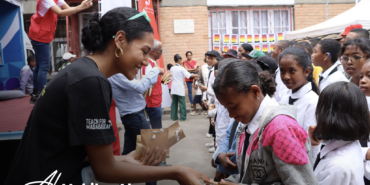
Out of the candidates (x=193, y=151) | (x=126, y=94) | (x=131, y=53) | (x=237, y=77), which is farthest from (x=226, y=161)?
(x=193, y=151)

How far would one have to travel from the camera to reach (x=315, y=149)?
236cm

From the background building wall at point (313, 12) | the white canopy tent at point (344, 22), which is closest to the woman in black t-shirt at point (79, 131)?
the white canopy tent at point (344, 22)

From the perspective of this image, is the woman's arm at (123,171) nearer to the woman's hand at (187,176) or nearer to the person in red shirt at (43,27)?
the woman's hand at (187,176)

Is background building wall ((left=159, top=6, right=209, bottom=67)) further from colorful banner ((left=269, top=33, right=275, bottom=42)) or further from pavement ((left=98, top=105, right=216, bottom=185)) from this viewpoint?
pavement ((left=98, top=105, right=216, bottom=185))

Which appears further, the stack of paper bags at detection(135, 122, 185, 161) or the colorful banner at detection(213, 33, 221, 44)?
the colorful banner at detection(213, 33, 221, 44)

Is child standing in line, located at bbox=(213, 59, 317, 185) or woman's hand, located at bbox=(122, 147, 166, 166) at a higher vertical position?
child standing in line, located at bbox=(213, 59, 317, 185)

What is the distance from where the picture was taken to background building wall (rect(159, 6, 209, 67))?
11328 mm

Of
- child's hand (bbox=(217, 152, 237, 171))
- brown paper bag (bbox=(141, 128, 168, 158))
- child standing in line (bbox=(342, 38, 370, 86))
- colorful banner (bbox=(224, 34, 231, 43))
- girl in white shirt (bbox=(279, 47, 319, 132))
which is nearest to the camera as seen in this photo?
brown paper bag (bbox=(141, 128, 168, 158))

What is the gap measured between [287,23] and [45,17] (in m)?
10.6

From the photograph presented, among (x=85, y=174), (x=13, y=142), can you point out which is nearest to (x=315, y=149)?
(x=85, y=174)

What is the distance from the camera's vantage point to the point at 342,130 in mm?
1696

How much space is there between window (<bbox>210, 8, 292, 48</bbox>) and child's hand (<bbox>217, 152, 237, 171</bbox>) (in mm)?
10300

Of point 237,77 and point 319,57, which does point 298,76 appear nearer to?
point 319,57

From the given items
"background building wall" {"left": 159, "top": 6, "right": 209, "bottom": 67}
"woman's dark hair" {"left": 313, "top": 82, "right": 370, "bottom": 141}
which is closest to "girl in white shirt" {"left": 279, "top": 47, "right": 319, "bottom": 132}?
"woman's dark hair" {"left": 313, "top": 82, "right": 370, "bottom": 141}
